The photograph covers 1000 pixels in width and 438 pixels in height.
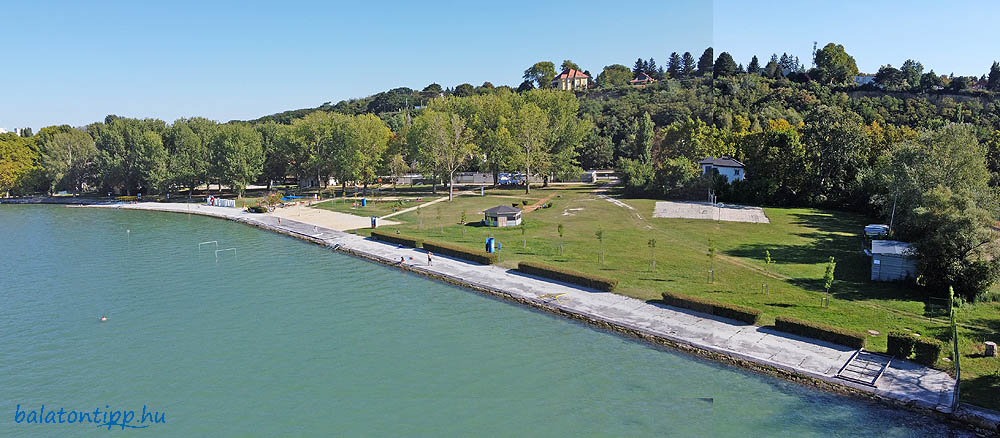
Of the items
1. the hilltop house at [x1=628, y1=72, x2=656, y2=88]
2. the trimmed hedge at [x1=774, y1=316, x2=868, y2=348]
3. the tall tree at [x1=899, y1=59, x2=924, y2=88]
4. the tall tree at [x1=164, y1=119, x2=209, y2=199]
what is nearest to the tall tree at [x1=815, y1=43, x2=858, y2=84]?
the tall tree at [x1=899, y1=59, x2=924, y2=88]

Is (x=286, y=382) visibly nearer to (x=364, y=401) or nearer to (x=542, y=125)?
(x=364, y=401)

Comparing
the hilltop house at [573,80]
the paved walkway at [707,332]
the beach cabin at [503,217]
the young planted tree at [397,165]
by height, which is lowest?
the paved walkway at [707,332]

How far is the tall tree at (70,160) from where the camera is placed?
9156cm

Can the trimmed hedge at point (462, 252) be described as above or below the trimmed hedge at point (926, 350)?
above

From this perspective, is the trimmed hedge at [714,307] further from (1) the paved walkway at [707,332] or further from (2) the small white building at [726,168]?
(2) the small white building at [726,168]

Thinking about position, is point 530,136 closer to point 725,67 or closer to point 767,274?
point 767,274

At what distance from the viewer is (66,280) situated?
36469 mm

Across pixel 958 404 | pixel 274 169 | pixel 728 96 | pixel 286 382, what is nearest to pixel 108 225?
pixel 274 169

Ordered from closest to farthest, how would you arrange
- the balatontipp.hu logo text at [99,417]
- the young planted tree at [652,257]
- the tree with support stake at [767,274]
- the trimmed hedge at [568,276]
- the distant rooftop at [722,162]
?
the balatontipp.hu logo text at [99,417], the tree with support stake at [767,274], the trimmed hedge at [568,276], the young planted tree at [652,257], the distant rooftop at [722,162]

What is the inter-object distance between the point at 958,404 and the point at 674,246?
82.6 feet

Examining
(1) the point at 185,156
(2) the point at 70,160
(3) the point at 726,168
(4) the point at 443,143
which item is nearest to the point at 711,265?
(3) the point at 726,168

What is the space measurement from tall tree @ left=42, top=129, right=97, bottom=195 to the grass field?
6837cm

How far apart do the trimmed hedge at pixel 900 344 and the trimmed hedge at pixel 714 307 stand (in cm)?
511

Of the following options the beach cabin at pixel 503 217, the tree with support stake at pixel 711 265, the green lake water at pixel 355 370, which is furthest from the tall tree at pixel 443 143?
the tree with support stake at pixel 711 265
